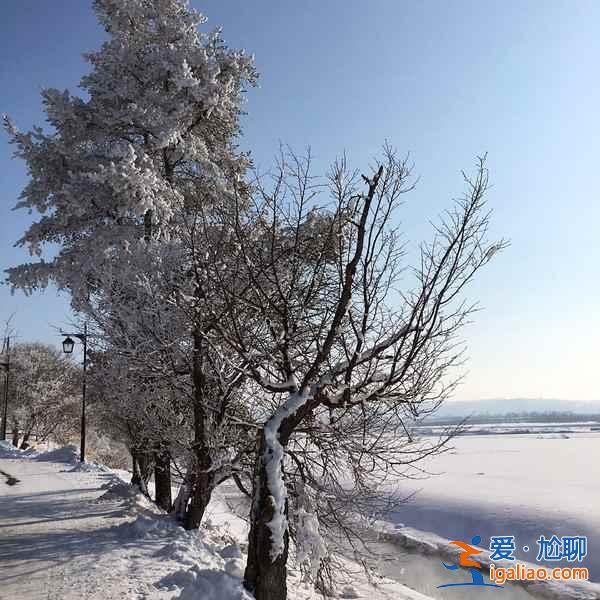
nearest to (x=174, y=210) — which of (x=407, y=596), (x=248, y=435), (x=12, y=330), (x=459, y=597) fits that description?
(x=248, y=435)

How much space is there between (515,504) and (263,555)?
20.7m

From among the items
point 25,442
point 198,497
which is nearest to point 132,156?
point 198,497

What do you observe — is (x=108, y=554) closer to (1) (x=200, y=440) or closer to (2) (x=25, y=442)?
(1) (x=200, y=440)

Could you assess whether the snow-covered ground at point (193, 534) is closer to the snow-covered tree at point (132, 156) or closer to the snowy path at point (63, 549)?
the snowy path at point (63, 549)

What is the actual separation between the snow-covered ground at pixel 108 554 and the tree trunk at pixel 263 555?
189 mm

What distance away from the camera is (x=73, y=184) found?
35.3 feet

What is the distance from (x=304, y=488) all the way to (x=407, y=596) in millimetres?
6642

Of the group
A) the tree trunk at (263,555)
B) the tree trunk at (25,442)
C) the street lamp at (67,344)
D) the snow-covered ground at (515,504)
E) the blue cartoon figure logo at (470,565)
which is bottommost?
the blue cartoon figure logo at (470,565)

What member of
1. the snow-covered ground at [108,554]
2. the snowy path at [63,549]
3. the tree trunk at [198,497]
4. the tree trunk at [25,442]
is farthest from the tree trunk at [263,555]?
the tree trunk at [25,442]

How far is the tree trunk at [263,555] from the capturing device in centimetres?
544

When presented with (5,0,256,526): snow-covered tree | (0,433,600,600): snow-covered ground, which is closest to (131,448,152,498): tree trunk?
(0,433,600,600): snow-covered ground

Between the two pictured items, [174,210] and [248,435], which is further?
[174,210]

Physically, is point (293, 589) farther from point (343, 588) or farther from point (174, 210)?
point (174, 210)

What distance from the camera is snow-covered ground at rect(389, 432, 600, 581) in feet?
60.8
